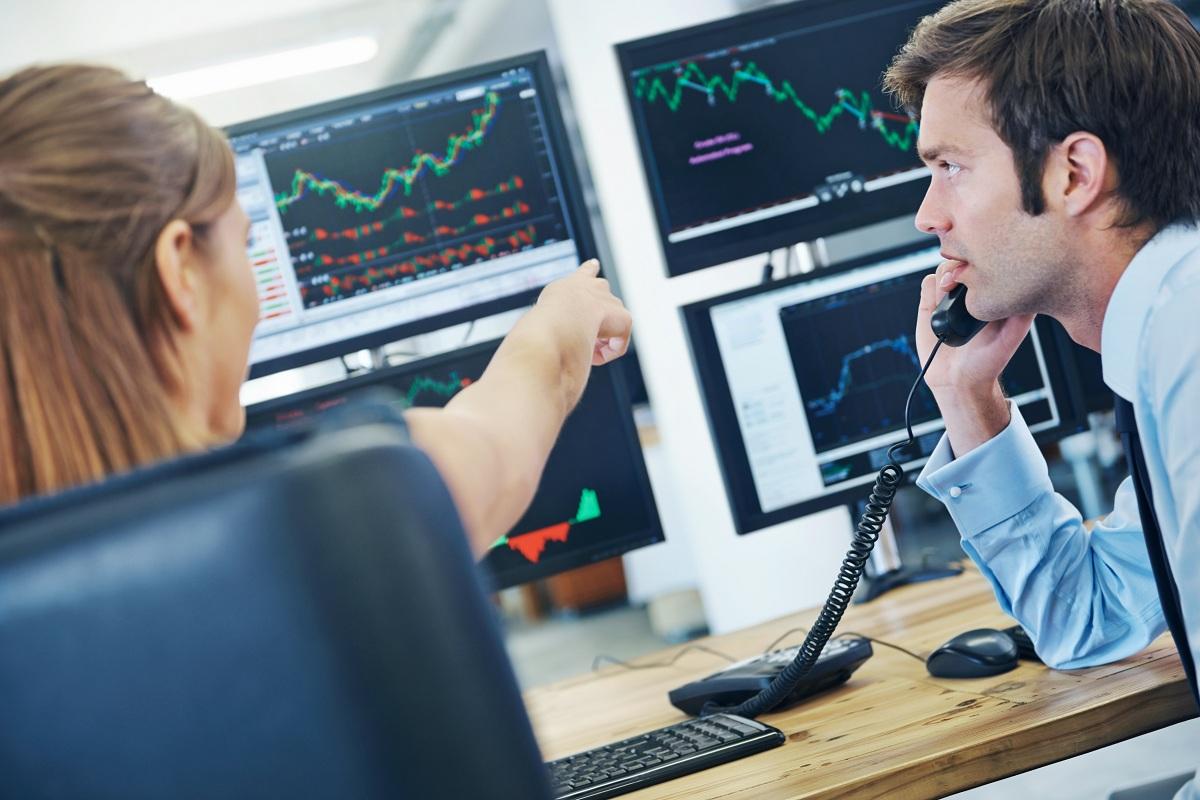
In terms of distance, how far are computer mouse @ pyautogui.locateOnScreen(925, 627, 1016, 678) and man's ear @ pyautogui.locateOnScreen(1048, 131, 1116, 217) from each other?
504 mm

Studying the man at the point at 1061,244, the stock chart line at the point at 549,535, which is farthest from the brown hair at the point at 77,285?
the stock chart line at the point at 549,535

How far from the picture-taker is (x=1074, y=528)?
143 cm

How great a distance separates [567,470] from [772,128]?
586mm

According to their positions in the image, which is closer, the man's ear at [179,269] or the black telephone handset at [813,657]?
the man's ear at [179,269]

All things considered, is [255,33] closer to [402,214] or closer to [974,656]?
[402,214]

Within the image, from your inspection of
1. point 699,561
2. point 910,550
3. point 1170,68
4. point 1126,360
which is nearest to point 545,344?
point 1126,360

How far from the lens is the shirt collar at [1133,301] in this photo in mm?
1173

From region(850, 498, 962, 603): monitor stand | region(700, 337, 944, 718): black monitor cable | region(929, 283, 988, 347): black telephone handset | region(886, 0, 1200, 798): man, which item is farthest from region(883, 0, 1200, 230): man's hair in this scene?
region(850, 498, 962, 603): monitor stand

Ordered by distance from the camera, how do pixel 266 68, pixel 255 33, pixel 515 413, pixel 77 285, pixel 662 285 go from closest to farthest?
pixel 77 285 → pixel 515 413 → pixel 662 285 → pixel 255 33 → pixel 266 68

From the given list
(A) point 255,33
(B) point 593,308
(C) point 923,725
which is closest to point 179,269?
(B) point 593,308

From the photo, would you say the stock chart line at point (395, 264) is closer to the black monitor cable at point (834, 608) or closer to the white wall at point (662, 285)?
the black monitor cable at point (834, 608)

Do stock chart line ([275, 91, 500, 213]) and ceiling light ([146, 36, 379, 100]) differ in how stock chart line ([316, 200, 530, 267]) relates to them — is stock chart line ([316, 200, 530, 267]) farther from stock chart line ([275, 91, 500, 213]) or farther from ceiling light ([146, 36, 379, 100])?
ceiling light ([146, 36, 379, 100])

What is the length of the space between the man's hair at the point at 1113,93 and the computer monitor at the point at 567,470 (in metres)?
0.68

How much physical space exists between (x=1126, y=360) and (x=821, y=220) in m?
0.68
